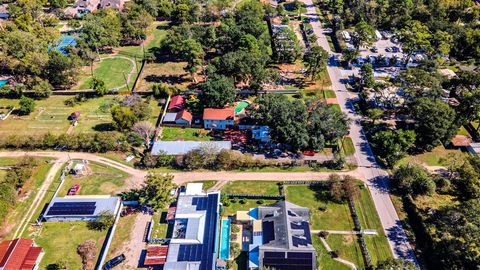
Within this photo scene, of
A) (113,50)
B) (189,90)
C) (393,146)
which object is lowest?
(393,146)

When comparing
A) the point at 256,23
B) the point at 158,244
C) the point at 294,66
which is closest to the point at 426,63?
the point at 294,66

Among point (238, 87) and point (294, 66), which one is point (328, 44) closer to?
point (294, 66)

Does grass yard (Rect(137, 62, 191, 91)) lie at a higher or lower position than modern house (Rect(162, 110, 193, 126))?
higher

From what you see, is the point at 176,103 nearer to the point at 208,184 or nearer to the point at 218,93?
the point at 218,93

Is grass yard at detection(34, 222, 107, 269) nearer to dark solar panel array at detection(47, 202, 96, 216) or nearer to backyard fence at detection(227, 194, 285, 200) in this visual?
dark solar panel array at detection(47, 202, 96, 216)

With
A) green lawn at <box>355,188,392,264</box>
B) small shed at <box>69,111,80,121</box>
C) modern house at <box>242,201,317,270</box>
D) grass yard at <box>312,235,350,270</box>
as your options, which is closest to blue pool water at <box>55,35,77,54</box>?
small shed at <box>69,111,80,121</box>

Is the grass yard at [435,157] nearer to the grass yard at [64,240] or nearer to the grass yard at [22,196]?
Result: the grass yard at [64,240]

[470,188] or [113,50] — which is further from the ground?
[113,50]
